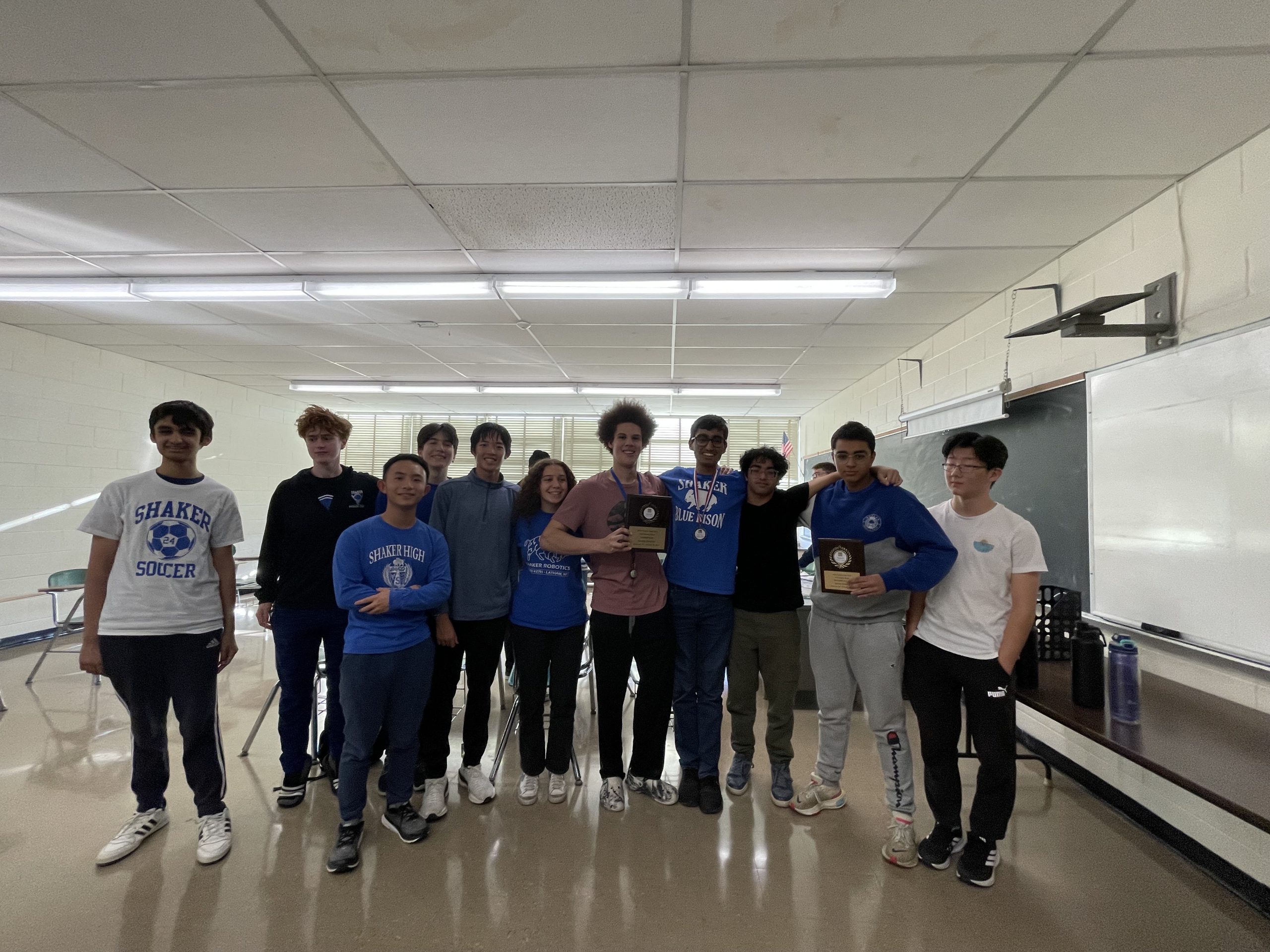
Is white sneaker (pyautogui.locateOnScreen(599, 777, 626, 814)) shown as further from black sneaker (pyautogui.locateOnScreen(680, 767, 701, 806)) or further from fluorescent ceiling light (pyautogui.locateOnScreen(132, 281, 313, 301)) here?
fluorescent ceiling light (pyautogui.locateOnScreen(132, 281, 313, 301))

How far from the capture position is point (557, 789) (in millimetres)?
2500

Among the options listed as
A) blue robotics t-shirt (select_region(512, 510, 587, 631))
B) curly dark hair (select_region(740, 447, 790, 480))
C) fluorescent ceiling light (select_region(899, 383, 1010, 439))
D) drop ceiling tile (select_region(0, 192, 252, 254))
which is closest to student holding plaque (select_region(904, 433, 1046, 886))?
curly dark hair (select_region(740, 447, 790, 480))

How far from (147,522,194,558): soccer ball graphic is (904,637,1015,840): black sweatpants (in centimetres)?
274

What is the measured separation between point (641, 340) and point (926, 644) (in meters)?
3.65

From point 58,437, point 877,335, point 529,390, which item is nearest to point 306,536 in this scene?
point 877,335

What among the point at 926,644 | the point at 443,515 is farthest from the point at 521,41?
the point at 926,644

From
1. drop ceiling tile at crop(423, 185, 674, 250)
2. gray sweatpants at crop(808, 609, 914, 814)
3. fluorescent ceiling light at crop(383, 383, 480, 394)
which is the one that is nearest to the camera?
gray sweatpants at crop(808, 609, 914, 814)

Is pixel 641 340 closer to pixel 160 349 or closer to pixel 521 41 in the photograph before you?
pixel 521 41

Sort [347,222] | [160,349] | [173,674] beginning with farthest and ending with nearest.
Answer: [160,349], [347,222], [173,674]

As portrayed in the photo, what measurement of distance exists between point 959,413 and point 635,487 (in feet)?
9.00

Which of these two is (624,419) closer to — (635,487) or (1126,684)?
(635,487)

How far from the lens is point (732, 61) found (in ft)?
5.85

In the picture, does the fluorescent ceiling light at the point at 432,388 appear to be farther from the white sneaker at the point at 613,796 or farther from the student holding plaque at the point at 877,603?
the student holding plaque at the point at 877,603

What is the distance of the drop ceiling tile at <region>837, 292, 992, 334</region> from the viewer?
3803mm
